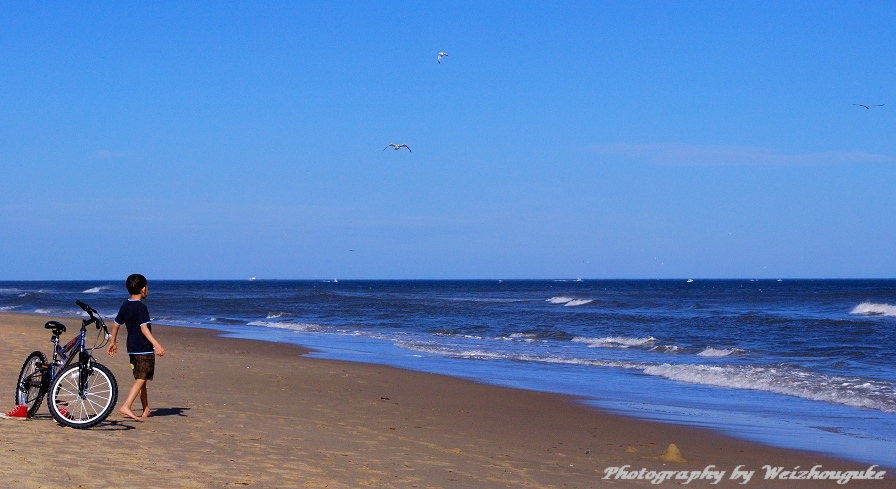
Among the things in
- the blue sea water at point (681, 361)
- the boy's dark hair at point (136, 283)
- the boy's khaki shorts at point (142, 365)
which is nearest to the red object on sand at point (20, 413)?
the boy's khaki shorts at point (142, 365)

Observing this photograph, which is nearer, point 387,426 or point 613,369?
point 387,426

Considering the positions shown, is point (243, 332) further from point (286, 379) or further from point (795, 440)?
point (795, 440)

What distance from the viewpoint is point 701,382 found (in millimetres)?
15008

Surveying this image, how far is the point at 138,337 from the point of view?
8.08 meters

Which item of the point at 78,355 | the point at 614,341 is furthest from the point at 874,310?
the point at 78,355

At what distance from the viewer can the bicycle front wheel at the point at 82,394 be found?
7.35m

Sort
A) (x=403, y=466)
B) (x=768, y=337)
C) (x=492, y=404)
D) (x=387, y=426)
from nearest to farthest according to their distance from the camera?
(x=403, y=466) < (x=387, y=426) < (x=492, y=404) < (x=768, y=337)

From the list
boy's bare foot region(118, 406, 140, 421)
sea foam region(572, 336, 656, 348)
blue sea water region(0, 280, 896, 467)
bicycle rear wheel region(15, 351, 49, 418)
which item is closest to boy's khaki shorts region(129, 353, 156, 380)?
boy's bare foot region(118, 406, 140, 421)

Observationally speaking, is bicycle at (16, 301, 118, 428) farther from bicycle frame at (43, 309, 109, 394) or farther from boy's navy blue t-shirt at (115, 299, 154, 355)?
boy's navy blue t-shirt at (115, 299, 154, 355)

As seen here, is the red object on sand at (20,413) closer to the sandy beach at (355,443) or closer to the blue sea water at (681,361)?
the sandy beach at (355,443)

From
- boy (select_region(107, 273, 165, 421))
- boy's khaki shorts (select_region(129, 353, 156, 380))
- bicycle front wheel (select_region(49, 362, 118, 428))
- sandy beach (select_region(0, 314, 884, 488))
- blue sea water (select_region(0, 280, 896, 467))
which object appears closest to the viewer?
sandy beach (select_region(0, 314, 884, 488))

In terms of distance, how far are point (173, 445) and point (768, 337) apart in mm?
22532

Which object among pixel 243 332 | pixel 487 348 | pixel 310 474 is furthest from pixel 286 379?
pixel 243 332

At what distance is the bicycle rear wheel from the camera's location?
302 inches
